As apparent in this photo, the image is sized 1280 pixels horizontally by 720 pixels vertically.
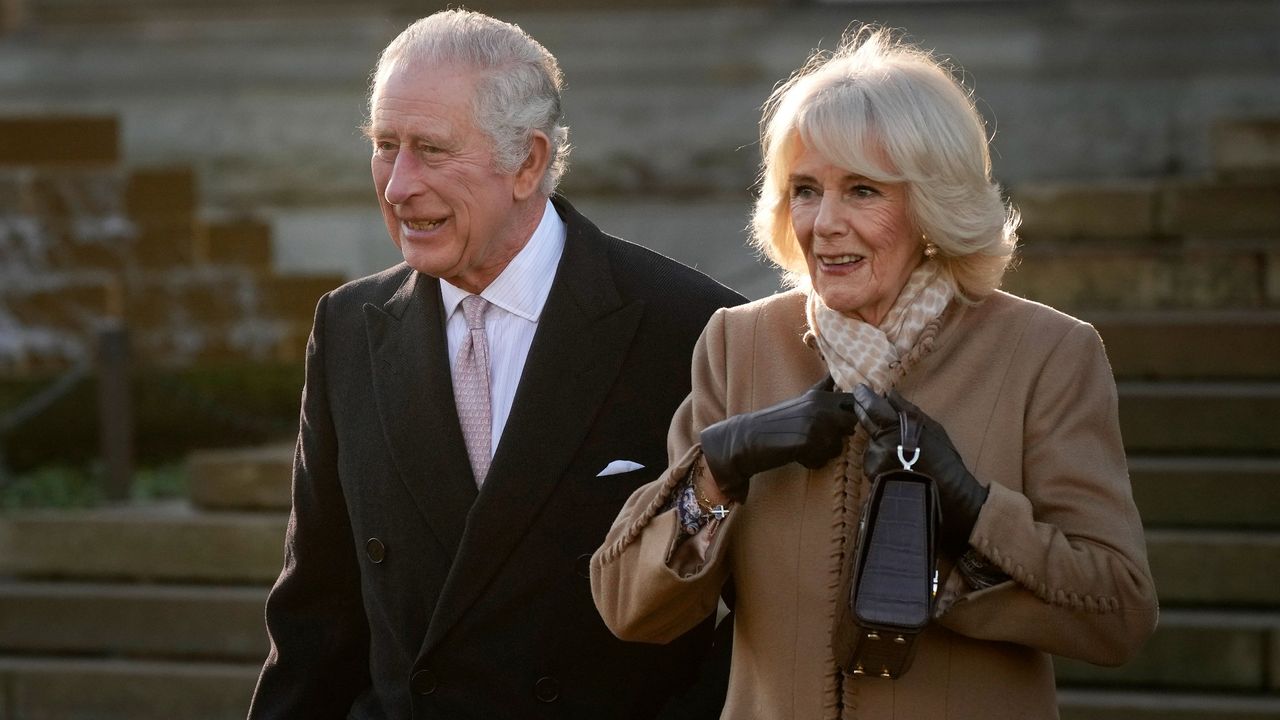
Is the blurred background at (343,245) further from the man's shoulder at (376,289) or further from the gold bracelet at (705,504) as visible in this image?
the gold bracelet at (705,504)

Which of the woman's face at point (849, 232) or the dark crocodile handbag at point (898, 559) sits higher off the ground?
the woman's face at point (849, 232)

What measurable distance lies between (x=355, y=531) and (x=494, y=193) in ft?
2.36

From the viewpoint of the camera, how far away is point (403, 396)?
3553 mm

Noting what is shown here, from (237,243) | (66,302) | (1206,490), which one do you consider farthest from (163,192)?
(1206,490)

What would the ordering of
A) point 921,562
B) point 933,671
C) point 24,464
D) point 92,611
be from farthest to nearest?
point 24,464, point 92,611, point 933,671, point 921,562

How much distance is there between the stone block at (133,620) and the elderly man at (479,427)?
2991 millimetres

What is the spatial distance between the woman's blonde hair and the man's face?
70 cm

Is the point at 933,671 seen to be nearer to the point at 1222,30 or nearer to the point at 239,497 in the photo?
the point at 239,497

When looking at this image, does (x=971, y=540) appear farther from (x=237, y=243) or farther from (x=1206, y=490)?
(x=237, y=243)

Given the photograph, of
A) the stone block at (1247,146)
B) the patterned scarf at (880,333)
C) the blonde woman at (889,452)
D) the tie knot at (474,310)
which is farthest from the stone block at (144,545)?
the stone block at (1247,146)

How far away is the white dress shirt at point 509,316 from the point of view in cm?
355

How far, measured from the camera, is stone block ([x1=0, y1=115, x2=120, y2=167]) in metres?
9.74

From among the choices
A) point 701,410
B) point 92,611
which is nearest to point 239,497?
point 92,611

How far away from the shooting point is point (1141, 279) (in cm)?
688
